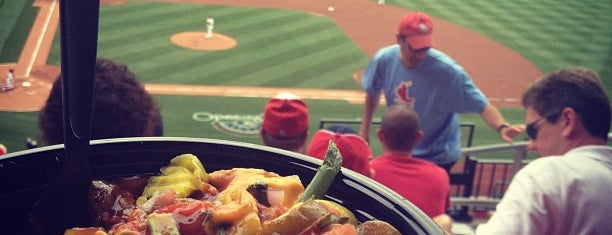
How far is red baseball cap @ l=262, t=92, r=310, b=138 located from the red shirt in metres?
0.42

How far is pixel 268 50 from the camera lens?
Answer: 12141 mm

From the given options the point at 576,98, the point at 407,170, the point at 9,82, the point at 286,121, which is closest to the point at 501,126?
the point at 407,170

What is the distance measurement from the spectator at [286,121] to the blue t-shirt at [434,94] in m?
1.48

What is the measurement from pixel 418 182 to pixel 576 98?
78 centimetres

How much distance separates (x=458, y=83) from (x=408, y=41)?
428 mm

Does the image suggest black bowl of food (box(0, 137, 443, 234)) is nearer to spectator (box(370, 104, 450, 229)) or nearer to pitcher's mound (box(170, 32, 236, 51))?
spectator (box(370, 104, 450, 229))

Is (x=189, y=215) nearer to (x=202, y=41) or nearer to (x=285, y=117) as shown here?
(x=285, y=117)

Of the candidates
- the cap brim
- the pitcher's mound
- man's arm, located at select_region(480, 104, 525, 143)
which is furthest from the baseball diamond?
man's arm, located at select_region(480, 104, 525, 143)

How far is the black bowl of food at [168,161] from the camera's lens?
68 centimetres

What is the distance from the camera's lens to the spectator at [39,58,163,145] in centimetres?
190

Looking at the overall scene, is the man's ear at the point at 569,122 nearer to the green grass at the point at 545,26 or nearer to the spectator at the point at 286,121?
the spectator at the point at 286,121

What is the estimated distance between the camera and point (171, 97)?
930 centimetres

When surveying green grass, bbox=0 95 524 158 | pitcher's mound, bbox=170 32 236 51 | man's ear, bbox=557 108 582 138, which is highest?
man's ear, bbox=557 108 582 138

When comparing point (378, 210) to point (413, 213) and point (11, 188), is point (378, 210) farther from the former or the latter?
→ point (11, 188)
